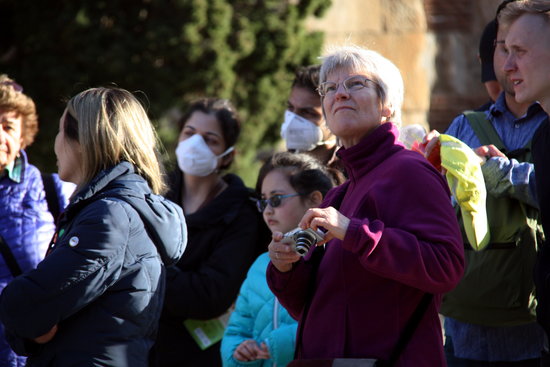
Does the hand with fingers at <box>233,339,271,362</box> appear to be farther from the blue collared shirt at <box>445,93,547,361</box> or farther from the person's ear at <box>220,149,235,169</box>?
the person's ear at <box>220,149,235,169</box>

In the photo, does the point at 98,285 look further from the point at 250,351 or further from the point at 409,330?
the point at 409,330

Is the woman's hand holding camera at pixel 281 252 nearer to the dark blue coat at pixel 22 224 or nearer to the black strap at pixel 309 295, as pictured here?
the black strap at pixel 309 295

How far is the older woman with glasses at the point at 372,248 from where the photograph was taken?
235cm

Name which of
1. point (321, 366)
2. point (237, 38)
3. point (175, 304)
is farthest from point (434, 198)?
point (237, 38)

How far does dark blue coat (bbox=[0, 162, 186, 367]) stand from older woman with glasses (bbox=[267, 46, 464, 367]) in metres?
0.50

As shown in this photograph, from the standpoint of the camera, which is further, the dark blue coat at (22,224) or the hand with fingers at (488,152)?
the dark blue coat at (22,224)

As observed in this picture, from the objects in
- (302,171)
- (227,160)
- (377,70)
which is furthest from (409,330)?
(227,160)

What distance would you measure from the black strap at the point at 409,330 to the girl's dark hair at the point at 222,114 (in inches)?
87.6

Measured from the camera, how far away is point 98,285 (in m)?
2.72

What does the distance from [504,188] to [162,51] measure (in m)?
4.77

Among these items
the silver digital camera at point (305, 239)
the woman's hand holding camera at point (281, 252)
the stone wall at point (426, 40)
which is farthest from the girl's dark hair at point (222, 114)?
the stone wall at point (426, 40)

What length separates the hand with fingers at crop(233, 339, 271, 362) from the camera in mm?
3424

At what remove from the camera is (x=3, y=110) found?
411cm

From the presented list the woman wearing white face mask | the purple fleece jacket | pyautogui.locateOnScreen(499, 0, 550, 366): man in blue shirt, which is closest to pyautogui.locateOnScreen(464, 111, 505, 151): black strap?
pyautogui.locateOnScreen(499, 0, 550, 366): man in blue shirt
